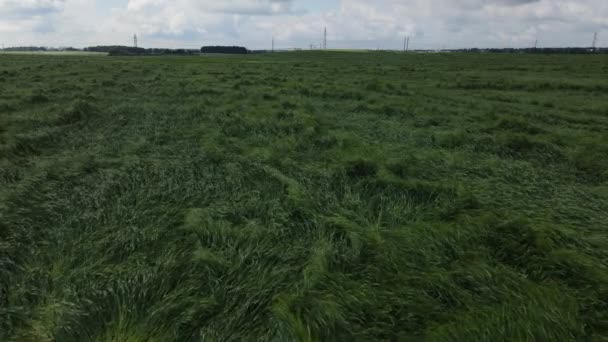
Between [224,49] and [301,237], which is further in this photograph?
[224,49]

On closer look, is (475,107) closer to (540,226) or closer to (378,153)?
(378,153)

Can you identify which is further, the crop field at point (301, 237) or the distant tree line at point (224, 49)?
the distant tree line at point (224, 49)

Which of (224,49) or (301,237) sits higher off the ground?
(224,49)

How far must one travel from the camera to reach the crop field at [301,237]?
320 centimetres

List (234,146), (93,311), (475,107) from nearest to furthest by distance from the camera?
(93,311) < (234,146) < (475,107)

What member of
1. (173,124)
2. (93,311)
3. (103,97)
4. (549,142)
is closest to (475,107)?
(549,142)

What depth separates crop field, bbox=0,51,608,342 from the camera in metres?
3.20

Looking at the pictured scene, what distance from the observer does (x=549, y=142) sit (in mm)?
9227

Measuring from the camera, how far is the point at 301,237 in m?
4.67

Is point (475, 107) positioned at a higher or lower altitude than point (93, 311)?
higher

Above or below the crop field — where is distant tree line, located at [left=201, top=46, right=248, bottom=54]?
above

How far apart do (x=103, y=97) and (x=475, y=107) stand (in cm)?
1822

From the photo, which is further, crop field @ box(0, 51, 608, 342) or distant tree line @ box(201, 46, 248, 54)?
distant tree line @ box(201, 46, 248, 54)

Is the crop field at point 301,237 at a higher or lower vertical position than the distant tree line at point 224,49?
lower
